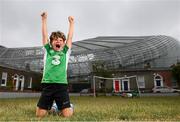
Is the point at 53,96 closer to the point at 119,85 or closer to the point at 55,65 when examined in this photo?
the point at 55,65

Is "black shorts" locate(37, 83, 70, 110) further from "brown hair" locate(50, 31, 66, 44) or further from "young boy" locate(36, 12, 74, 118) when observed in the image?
"brown hair" locate(50, 31, 66, 44)

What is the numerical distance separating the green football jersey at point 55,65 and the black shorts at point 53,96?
102mm

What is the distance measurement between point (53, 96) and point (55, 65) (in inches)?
23.9

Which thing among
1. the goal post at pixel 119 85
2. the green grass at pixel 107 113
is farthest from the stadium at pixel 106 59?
the green grass at pixel 107 113

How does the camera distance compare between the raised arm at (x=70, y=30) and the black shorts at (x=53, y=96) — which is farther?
the raised arm at (x=70, y=30)

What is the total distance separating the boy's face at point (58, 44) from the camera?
5074 mm

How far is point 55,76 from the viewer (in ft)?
16.1

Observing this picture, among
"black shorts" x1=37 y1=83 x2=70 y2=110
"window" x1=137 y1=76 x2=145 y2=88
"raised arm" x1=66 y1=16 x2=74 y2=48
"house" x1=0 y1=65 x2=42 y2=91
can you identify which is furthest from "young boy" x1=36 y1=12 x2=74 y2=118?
"window" x1=137 y1=76 x2=145 y2=88

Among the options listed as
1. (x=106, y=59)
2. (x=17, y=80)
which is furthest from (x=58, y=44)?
(x=106, y=59)

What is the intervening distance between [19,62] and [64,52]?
58.9 metres

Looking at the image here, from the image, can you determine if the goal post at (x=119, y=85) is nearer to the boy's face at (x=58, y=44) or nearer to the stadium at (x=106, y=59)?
the stadium at (x=106, y=59)

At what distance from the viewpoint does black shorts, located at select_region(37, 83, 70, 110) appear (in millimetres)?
4875

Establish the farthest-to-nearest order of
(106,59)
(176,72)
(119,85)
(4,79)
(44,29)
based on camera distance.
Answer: (106,59) < (119,85) < (176,72) < (4,79) < (44,29)

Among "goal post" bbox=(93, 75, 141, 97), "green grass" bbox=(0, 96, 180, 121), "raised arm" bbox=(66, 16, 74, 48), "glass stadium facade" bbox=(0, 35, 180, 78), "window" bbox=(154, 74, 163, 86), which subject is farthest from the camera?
"glass stadium facade" bbox=(0, 35, 180, 78)
